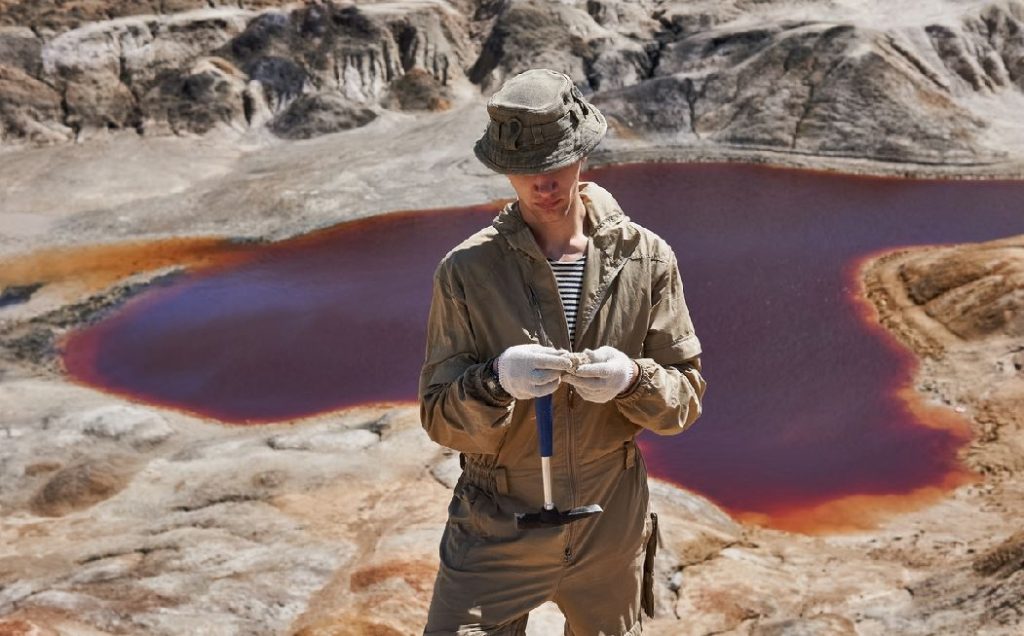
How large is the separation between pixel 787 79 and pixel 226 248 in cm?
1652

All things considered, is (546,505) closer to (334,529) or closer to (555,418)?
(555,418)

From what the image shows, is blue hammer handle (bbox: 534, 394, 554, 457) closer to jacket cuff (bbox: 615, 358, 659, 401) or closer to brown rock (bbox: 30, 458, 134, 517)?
jacket cuff (bbox: 615, 358, 659, 401)

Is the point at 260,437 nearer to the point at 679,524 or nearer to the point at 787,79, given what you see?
the point at 679,524

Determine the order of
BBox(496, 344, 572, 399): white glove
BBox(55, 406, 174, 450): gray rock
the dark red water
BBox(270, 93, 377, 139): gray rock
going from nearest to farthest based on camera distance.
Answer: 1. BBox(496, 344, 572, 399): white glove
2. the dark red water
3. BBox(55, 406, 174, 450): gray rock
4. BBox(270, 93, 377, 139): gray rock

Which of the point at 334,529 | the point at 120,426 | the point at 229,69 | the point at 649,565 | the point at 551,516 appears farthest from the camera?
the point at 229,69

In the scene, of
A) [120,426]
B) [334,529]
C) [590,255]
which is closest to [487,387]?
[590,255]

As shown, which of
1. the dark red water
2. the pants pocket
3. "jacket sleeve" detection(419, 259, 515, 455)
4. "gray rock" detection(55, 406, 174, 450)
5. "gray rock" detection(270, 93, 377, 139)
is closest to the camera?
"jacket sleeve" detection(419, 259, 515, 455)

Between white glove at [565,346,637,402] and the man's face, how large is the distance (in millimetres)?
487

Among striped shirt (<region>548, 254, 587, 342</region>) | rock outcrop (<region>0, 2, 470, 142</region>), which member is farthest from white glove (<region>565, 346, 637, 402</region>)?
rock outcrop (<region>0, 2, 470, 142</region>)

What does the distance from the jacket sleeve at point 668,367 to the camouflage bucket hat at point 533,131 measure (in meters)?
0.53

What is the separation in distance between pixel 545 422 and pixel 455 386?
0.29 m

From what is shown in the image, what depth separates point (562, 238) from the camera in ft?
9.96

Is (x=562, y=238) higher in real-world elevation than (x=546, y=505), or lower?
higher

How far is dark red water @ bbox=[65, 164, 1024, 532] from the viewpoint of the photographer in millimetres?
11672
